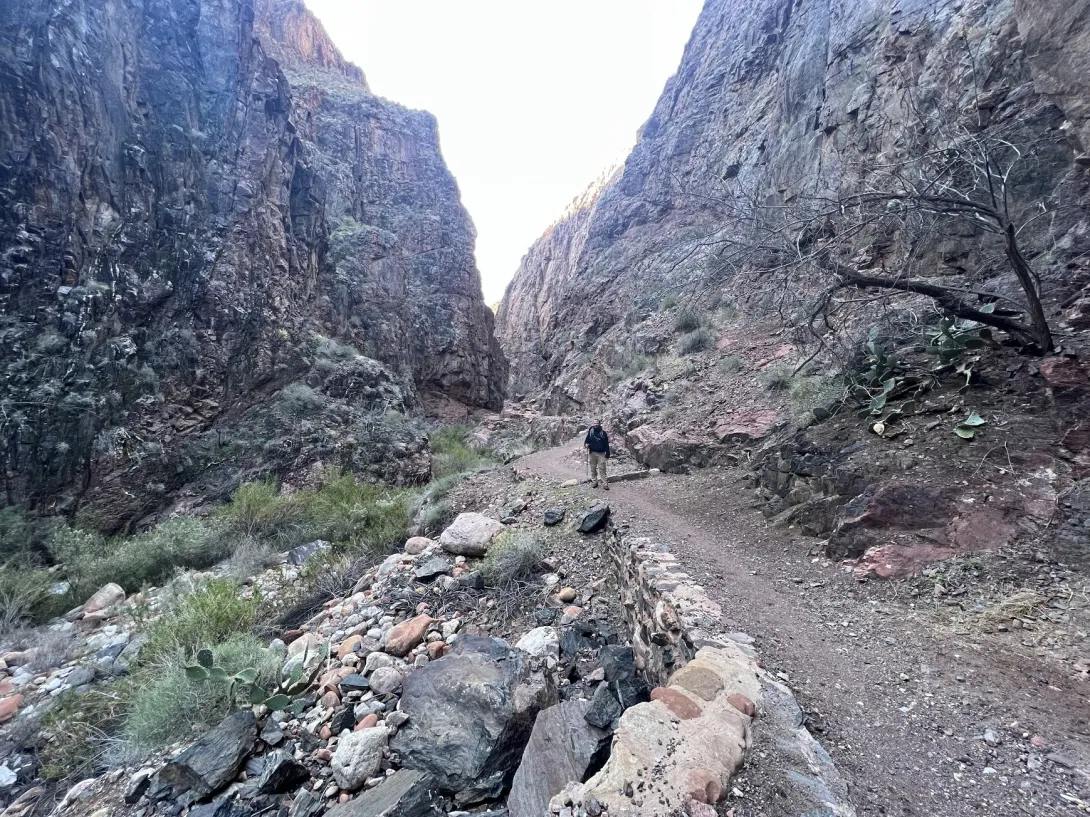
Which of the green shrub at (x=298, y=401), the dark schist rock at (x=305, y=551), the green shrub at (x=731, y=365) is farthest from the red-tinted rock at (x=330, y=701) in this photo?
the green shrub at (x=298, y=401)

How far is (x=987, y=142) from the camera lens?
4.49 m

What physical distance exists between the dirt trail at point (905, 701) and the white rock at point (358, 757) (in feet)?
6.63

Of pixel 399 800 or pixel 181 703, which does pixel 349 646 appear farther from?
pixel 399 800

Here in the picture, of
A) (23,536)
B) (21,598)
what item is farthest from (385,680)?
(23,536)

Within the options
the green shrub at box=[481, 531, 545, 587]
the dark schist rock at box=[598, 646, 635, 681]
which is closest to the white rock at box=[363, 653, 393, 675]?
the green shrub at box=[481, 531, 545, 587]

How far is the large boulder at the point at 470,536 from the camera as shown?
558cm

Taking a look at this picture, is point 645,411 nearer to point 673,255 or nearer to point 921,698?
point 921,698

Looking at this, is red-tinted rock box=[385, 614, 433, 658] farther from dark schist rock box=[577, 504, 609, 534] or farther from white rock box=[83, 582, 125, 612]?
white rock box=[83, 582, 125, 612]

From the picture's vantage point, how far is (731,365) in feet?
35.7

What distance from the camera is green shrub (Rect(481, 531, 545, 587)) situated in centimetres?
478

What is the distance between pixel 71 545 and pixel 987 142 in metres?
14.7

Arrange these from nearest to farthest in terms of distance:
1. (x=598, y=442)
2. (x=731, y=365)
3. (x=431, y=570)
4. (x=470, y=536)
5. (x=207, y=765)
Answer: (x=207, y=765) → (x=431, y=570) → (x=470, y=536) → (x=598, y=442) → (x=731, y=365)

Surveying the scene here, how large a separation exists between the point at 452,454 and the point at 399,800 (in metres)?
14.8

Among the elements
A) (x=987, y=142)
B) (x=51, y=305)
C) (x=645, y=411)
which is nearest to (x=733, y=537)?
(x=987, y=142)
